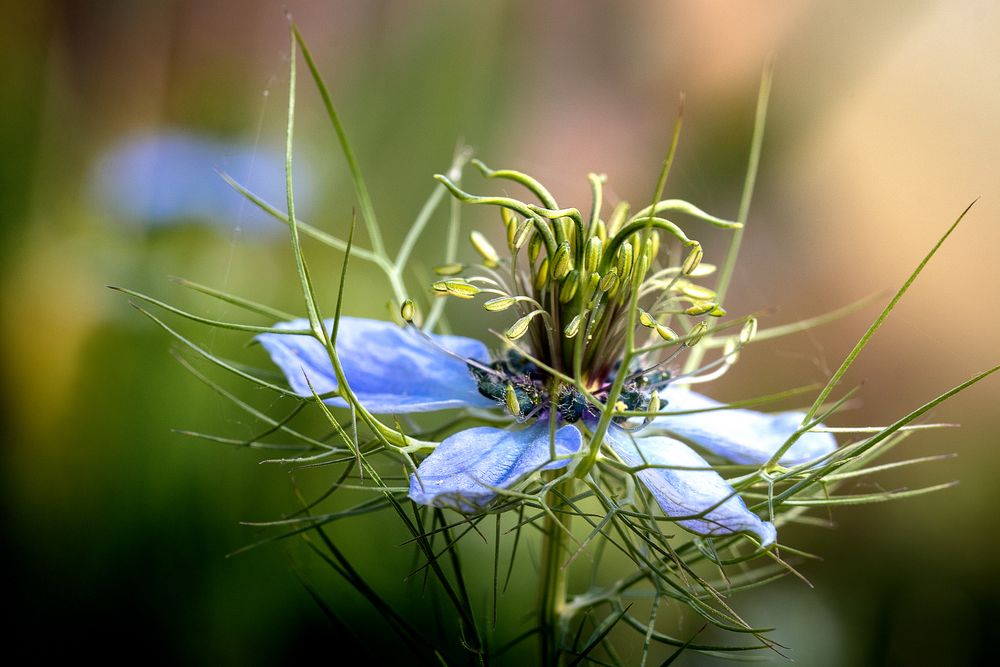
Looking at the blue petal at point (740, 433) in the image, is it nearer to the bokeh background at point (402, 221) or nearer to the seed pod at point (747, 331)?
the seed pod at point (747, 331)

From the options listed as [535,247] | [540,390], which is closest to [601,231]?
[535,247]

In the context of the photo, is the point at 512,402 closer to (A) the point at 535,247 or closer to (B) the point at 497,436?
(B) the point at 497,436

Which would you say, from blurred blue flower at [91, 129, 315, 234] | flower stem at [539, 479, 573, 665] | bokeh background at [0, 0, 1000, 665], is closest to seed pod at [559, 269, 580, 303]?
flower stem at [539, 479, 573, 665]

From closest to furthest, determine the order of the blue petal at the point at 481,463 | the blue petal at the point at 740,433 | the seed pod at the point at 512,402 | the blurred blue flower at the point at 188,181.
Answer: the blue petal at the point at 481,463 → the seed pod at the point at 512,402 → the blue petal at the point at 740,433 → the blurred blue flower at the point at 188,181

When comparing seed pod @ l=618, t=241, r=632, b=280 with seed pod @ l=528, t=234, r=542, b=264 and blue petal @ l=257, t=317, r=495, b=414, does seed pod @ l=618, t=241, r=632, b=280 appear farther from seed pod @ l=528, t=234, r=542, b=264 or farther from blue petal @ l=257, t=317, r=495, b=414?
blue petal @ l=257, t=317, r=495, b=414

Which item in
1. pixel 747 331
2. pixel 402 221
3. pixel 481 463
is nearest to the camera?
pixel 481 463

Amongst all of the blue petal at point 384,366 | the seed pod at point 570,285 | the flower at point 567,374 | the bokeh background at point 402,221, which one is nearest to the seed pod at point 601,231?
the flower at point 567,374

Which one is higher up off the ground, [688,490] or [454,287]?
[454,287]

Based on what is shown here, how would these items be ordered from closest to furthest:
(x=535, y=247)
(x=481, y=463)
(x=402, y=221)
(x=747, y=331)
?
1. (x=481, y=463)
2. (x=747, y=331)
3. (x=535, y=247)
4. (x=402, y=221)
